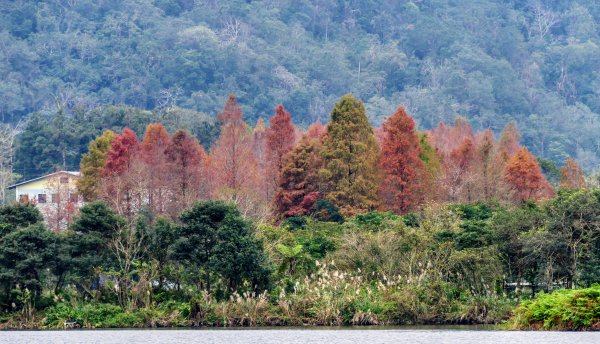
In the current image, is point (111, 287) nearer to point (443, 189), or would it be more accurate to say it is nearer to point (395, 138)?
point (395, 138)

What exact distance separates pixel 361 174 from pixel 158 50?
109m

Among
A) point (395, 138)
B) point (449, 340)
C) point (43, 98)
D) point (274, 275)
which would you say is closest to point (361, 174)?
point (395, 138)

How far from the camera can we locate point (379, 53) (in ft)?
597

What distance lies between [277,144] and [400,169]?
8.27 m

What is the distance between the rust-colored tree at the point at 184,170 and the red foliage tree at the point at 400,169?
924 cm

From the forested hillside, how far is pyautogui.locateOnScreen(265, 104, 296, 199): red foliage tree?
258ft

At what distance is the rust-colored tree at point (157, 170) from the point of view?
229ft

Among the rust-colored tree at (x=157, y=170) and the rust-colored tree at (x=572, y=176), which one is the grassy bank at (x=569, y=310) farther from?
the rust-colored tree at (x=572, y=176)

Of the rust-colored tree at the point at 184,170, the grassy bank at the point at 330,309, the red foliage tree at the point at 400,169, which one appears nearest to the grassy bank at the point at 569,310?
the grassy bank at the point at 330,309

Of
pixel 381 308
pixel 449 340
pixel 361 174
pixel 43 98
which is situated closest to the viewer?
pixel 449 340

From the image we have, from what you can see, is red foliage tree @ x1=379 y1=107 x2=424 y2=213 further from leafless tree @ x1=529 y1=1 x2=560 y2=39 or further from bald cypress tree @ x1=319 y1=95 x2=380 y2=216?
leafless tree @ x1=529 y1=1 x2=560 y2=39

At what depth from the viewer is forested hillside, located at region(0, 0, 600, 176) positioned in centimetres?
16662

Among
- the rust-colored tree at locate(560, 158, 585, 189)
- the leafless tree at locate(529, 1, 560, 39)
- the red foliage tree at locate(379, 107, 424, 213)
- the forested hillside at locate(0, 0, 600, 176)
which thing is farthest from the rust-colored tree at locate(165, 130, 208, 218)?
the leafless tree at locate(529, 1, 560, 39)

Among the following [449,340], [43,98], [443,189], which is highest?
[43,98]
